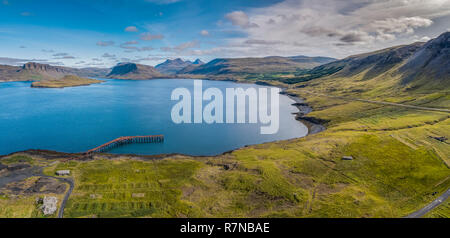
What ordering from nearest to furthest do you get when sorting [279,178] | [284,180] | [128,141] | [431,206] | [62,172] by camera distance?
1. [431,206]
2. [284,180]
3. [279,178]
4. [62,172]
5. [128,141]

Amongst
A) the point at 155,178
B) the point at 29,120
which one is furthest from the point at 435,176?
the point at 29,120

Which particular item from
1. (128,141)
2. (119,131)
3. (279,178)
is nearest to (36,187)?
(128,141)

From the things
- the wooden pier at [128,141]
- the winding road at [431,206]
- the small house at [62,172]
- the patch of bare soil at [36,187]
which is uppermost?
the wooden pier at [128,141]

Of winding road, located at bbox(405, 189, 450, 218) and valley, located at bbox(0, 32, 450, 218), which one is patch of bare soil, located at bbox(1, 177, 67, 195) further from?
winding road, located at bbox(405, 189, 450, 218)

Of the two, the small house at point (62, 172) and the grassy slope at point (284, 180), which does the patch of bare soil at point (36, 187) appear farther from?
the grassy slope at point (284, 180)

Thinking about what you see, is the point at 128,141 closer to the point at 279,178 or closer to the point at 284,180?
the point at 279,178

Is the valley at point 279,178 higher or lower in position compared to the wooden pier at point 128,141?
lower

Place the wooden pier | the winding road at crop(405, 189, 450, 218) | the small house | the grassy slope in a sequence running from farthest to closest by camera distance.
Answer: the wooden pier < the small house < the grassy slope < the winding road at crop(405, 189, 450, 218)

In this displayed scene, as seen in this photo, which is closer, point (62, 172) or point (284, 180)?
point (284, 180)

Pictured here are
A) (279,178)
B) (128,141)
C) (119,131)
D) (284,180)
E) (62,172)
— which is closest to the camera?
(284,180)

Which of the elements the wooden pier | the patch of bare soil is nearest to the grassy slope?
the patch of bare soil

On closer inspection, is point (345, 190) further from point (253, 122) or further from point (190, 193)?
point (253, 122)

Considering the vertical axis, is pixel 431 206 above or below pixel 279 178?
below

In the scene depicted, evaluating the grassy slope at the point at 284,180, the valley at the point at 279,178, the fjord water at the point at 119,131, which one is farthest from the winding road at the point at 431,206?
the fjord water at the point at 119,131
